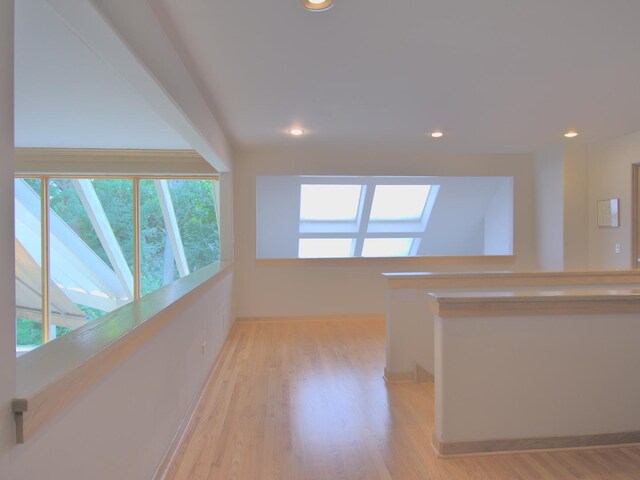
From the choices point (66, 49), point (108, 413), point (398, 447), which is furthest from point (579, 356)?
point (66, 49)

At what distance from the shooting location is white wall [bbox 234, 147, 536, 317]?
205 inches

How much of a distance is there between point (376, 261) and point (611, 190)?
2.84m

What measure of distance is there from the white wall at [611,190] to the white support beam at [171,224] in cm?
545

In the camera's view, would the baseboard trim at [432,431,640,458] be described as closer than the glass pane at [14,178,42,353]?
Yes

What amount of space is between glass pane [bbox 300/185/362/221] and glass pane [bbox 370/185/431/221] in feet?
1.16

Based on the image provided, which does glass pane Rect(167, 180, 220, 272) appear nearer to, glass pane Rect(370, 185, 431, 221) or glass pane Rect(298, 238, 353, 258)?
glass pane Rect(298, 238, 353, 258)

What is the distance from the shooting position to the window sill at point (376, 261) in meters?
5.28

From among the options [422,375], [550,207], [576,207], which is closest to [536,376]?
[422,375]

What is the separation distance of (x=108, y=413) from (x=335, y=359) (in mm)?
2542

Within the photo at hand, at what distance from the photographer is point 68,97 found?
3.16m

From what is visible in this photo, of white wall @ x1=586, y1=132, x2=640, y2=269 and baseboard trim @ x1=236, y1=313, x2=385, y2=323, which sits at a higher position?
white wall @ x1=586, y1=132, x2=640, y2=269

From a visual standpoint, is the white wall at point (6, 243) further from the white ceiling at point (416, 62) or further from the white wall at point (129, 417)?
the white ceiling at point (416, 62)

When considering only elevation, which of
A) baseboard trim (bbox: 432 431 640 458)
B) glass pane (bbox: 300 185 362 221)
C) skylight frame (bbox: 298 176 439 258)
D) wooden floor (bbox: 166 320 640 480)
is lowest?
wooden floor (bbox: 166 320 640 480)

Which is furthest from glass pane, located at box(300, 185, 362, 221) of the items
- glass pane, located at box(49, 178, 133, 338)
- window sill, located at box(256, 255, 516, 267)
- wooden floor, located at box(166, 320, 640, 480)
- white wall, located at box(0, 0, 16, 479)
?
white wall, located at box(0, 0, 16, 479)
